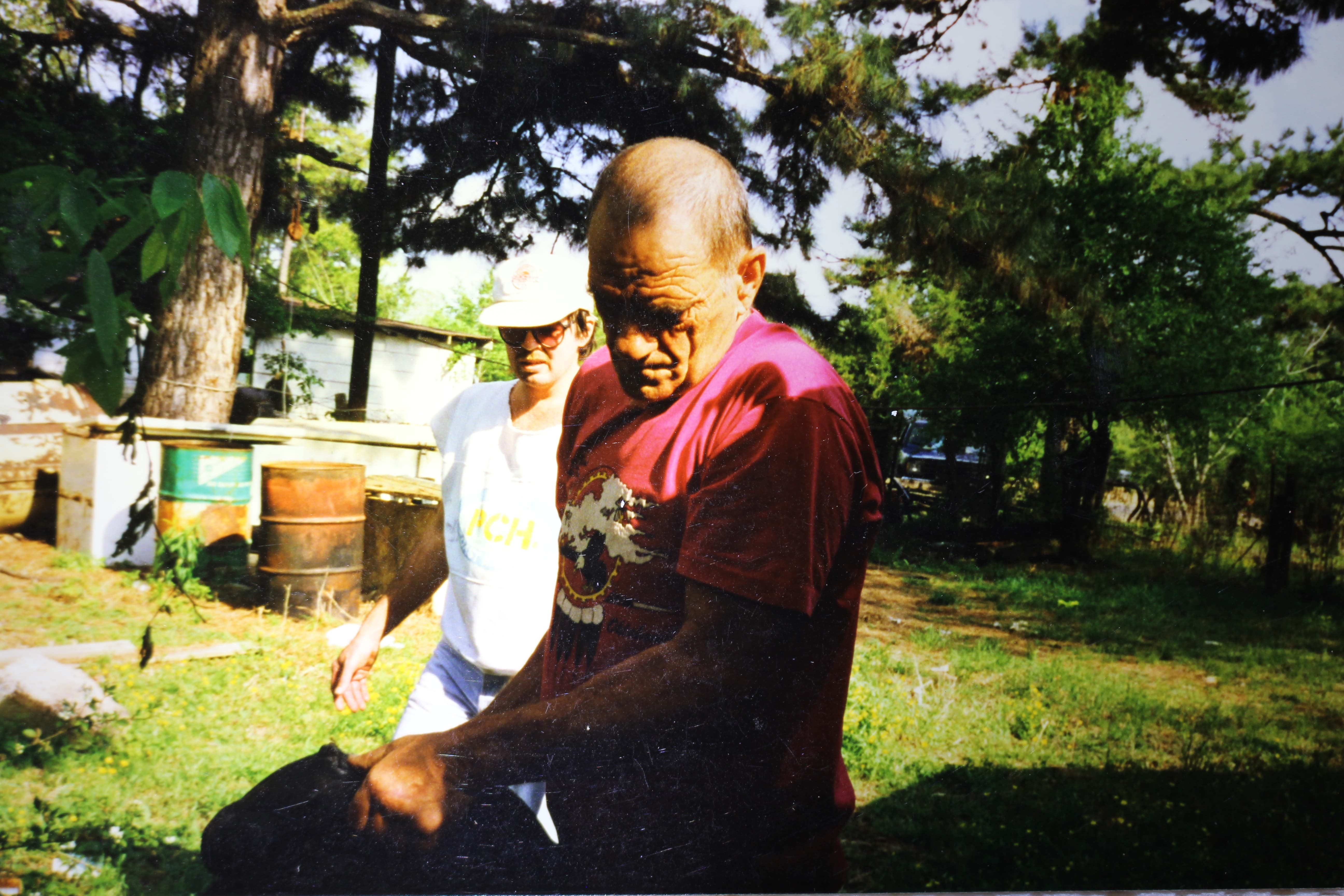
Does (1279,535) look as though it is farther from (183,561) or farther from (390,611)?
(183,561)

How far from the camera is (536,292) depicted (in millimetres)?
1918

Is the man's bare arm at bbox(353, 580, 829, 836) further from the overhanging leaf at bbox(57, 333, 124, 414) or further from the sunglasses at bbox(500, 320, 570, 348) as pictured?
the overhanging leaf at bbox(57, 333, 124, 414)

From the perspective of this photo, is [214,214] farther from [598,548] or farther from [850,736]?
[850,736]

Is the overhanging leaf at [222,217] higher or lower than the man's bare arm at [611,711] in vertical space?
higher

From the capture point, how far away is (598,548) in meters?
1.83

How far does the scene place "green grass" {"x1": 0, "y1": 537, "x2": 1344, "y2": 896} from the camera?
2.11 metres

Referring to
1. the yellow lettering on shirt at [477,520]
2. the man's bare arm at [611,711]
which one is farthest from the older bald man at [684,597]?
the yellow lettering on shirt at [477,520]

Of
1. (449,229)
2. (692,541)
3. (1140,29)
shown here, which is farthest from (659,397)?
(1140,29)

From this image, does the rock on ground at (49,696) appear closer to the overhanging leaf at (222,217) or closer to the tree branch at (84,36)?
→ the overhanging leaf at (222,217)

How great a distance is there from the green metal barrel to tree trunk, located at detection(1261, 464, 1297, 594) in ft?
9.44

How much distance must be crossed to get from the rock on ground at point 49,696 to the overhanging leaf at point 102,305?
768mm

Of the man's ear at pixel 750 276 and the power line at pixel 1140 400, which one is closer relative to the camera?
the man's ear at pixel 750 276

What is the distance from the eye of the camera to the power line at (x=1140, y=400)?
213cm

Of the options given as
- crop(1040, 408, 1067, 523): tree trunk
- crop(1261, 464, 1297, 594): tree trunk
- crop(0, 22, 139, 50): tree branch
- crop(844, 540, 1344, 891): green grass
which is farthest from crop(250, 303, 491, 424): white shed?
crop(1261, 464, 1297, 594): tree trunk
